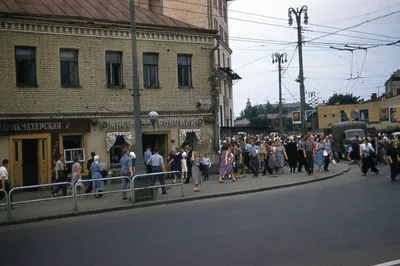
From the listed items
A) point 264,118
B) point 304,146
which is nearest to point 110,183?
point 304,146

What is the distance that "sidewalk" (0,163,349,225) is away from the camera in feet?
48.3

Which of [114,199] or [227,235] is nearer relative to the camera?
[227,235]

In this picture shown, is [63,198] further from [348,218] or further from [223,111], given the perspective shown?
[223,111]

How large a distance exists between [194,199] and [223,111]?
3117cm

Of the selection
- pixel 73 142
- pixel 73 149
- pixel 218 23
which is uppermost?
pixel 218 23

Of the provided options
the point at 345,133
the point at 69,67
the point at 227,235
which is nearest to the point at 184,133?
the point at 69,67

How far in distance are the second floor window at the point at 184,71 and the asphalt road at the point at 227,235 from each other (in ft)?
42.7

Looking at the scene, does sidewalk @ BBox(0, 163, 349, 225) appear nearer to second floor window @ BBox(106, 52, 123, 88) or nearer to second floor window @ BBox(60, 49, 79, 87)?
second floor window @ BBox(106, 52, 123, 88)

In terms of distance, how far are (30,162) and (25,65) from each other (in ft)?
14.8

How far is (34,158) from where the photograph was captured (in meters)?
23.4

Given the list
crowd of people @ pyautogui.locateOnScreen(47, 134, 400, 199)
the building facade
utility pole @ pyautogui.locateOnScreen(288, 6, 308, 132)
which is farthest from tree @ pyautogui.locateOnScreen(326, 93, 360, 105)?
crowd of people @ pyautogui.locateOnScreen(47, 134, 400, 199)

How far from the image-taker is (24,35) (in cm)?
2278

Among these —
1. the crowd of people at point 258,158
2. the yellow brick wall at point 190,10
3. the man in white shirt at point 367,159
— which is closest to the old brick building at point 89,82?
the crowd of people at point 258,158

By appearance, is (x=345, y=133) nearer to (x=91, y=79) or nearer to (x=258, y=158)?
(x=258, y=158)
